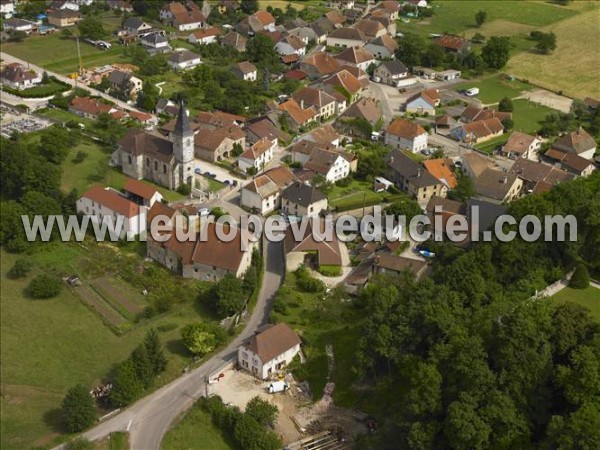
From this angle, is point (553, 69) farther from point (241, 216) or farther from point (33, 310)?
point (33, 310)

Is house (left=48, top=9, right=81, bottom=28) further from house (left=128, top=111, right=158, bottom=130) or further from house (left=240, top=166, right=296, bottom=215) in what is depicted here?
house (left=240, top=166, right=296, bottom=215)

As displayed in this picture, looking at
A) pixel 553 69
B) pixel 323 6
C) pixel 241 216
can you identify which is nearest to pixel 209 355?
pixel 241 216

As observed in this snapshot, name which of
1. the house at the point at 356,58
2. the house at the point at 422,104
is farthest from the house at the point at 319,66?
the house at the point at 422,104

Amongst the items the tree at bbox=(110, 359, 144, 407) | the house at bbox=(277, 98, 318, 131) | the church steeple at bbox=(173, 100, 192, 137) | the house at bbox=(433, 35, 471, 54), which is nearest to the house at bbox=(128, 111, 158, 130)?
the house at bbox=(277, 98, 318, 131)

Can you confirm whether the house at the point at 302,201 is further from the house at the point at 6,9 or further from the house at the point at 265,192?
the house at the point at 6,9

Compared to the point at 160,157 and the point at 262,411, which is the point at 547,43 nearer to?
the point at 160,157
